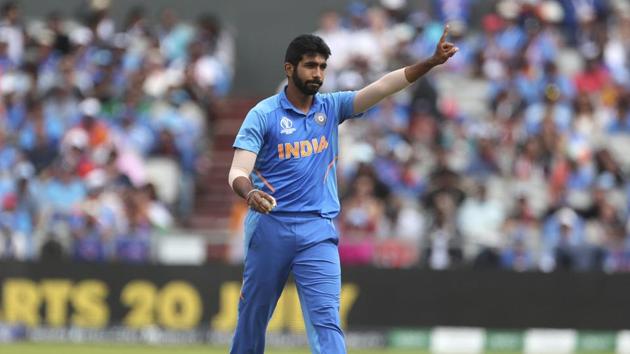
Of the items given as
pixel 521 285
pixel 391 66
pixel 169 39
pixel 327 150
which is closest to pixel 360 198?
pixel 521 285

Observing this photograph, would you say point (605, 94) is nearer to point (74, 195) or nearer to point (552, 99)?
point (552, 99)

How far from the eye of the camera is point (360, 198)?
16.6 meters

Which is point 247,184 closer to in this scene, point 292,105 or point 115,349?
point 292,105

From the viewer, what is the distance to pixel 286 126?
8852 mm

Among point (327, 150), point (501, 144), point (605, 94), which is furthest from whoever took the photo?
point (605, 94)

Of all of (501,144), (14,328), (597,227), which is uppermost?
(501,144)

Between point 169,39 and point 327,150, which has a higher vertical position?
point 169,39

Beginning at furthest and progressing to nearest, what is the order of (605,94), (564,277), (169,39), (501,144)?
(169,39)
(605,94)
(501,144)
(564,277)

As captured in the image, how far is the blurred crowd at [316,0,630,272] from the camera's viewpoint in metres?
16.4

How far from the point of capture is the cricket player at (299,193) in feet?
28.6

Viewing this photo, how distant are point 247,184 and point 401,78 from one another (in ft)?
4.14

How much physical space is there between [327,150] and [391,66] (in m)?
10.5

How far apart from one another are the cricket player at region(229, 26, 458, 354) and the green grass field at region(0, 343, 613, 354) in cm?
646

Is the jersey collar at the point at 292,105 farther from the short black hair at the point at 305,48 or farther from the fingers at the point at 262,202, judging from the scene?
the fingers at the point at 262,202
